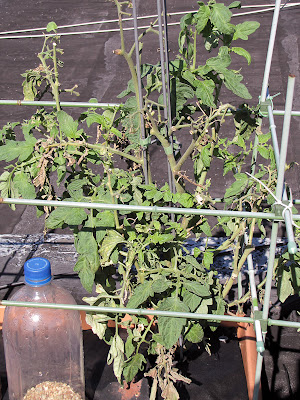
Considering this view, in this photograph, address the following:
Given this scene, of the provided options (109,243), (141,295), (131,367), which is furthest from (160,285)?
(131,367)

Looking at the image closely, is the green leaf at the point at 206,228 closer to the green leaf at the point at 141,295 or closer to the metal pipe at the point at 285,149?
the green leaf at the point at 141,295

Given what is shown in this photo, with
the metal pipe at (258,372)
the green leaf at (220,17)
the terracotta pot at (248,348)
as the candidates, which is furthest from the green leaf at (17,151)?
the terracotta pot at (248,348)

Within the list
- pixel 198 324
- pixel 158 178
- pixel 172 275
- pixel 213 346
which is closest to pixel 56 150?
pixel 172 275

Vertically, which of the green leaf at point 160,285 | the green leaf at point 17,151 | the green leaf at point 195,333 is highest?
the green leaf at point 17,151

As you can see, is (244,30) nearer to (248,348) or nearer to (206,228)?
(206,228)

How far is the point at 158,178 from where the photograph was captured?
437cm

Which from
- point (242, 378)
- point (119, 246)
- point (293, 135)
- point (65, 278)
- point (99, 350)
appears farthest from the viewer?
point (293, 135)

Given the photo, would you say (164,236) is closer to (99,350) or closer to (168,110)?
(168,110)

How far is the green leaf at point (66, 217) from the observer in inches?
78.2

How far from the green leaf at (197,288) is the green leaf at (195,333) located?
0.71 ft

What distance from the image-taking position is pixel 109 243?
2.05m

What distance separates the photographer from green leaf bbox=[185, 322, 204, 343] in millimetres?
2199

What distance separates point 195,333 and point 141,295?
1.04 ft

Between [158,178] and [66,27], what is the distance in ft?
12.1
